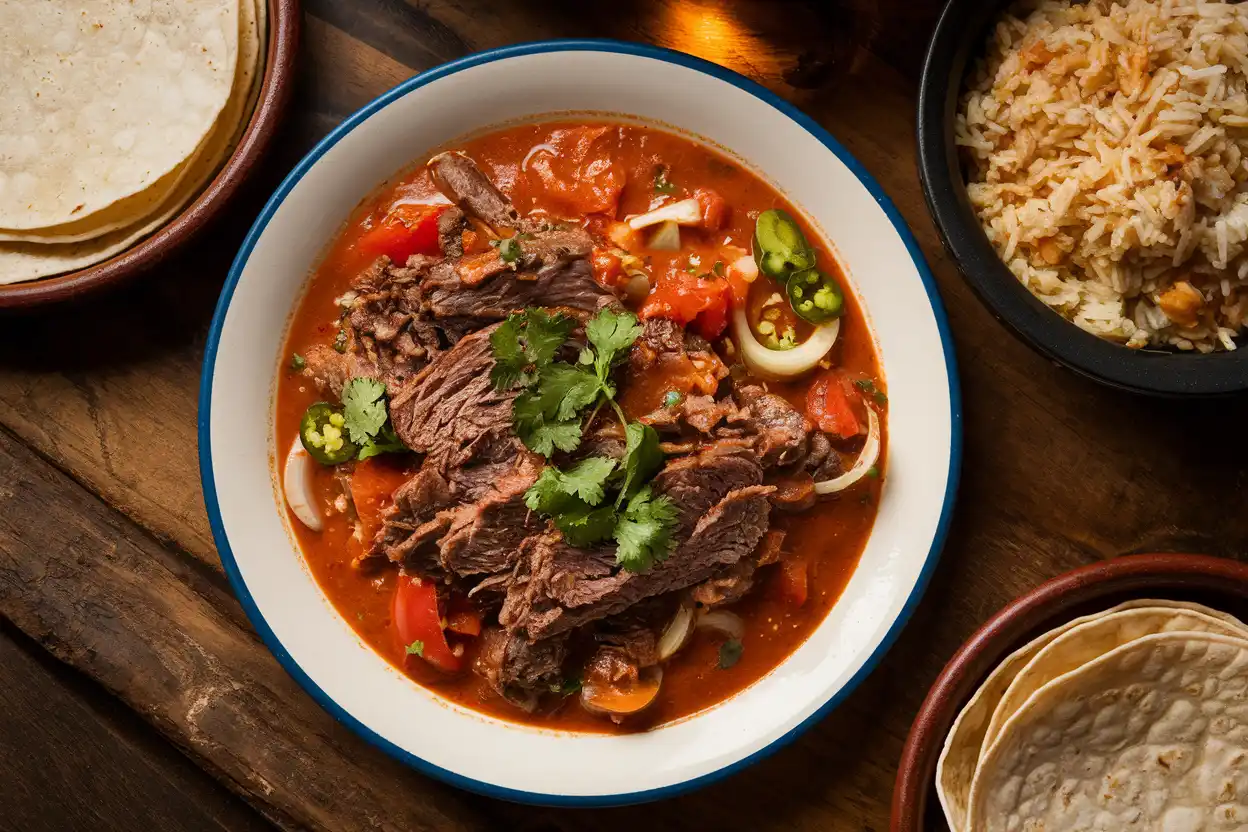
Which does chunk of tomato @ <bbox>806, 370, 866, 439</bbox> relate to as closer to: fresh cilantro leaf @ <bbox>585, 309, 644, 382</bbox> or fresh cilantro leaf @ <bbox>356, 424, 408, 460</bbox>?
fresh cilantro leaf @ <bbox>585, 309, 644, 382</bbox>

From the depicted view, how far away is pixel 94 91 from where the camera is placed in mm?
4117

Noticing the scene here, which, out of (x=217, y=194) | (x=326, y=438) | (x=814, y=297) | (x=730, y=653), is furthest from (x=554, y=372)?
(x=217, y=194)

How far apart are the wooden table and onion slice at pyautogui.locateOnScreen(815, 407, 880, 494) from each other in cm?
45

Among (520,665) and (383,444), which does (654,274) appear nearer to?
(383,444)

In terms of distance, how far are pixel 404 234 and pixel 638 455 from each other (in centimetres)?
140

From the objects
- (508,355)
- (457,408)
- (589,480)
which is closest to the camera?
(589,480)

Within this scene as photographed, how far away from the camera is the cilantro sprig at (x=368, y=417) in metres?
3.89

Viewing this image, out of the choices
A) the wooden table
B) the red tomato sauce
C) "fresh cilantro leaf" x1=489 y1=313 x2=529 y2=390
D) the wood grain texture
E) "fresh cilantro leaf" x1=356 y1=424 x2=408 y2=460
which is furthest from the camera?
the wood grain texture

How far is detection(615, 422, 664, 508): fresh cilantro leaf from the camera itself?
3.66 metres

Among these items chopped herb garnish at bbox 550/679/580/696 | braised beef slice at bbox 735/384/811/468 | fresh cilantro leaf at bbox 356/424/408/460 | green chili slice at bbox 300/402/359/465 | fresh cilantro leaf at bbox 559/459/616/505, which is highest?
braised beef slice at bbox 735/384/811/468

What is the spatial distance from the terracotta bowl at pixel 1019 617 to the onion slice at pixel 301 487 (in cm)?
253

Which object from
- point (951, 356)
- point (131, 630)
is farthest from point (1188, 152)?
point (131, 630)

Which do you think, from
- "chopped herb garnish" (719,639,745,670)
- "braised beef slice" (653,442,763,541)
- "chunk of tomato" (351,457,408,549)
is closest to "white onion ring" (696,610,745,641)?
"chopped herb garnish" (719,639,745,670)

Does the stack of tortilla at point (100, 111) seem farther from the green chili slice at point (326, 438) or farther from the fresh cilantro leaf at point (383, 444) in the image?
the fresh cilantro leaf at point (383, 444)
